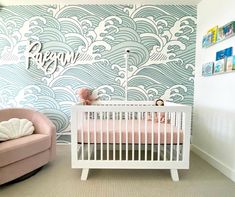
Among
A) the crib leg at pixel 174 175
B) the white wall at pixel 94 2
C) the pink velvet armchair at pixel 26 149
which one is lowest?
the crib leg at pixel 174 175

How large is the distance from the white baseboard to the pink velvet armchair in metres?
1.98

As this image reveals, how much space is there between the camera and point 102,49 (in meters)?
3.37

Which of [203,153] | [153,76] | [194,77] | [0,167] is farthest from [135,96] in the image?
[0,167]

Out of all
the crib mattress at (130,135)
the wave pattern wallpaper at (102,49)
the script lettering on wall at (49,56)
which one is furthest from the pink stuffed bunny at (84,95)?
the crib mattress at (130,135)

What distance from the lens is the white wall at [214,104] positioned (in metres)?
2.41

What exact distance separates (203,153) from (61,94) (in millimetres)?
2236

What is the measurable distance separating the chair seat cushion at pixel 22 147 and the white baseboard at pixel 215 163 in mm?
2005

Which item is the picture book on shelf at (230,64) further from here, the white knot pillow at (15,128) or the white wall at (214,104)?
the white knot pillow at (15,128)

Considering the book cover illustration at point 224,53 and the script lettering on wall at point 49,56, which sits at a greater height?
the script lettering on wall at point 49,56

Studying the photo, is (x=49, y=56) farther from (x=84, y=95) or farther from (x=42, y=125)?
(x=42, y=125)

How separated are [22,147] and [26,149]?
5 cm

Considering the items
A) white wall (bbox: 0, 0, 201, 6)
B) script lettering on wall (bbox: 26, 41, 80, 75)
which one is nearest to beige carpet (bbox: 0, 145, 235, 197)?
script lettering on wall (bbox: 26, 41, 80, 75)

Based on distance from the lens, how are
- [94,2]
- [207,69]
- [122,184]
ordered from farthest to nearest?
[94,2], [207,69], [122,184]

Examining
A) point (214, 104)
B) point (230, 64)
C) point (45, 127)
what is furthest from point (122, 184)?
point (230, 64)
